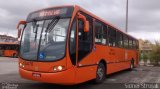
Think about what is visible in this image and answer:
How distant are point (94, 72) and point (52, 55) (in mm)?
2699

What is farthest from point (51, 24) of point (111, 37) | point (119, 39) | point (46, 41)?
point (119, 39)

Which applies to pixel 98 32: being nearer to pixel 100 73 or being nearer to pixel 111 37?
pixel 100 73

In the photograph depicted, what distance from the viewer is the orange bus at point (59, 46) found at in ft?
30.1

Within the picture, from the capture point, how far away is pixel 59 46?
30.4 feet

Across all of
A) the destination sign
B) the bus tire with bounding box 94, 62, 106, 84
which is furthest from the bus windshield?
the bus tire with bounding box 94, 62, 106, 84

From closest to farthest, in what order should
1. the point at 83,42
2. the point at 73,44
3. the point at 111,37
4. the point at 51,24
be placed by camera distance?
the point at 73,44 → the point at 51,24 → the point at 83,42 → the point at 111,37

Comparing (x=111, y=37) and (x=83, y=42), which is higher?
(x=111, y=37)

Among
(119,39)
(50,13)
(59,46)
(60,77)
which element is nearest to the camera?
(60,77)

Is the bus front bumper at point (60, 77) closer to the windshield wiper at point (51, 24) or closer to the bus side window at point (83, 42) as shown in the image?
the bus side window at point (83, 42)

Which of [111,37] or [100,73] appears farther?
[111,37]

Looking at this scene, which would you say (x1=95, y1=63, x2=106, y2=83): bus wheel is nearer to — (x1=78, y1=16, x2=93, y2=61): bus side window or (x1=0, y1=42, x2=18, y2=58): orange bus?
(x1=78, y1=16, x2=93, y2=61): bus side window

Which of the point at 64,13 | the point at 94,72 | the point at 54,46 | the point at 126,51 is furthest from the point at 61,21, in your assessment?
the point at 126,51

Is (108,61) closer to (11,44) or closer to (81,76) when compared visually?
(81,76)

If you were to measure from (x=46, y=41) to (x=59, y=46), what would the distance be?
Answer: 1.89ft
